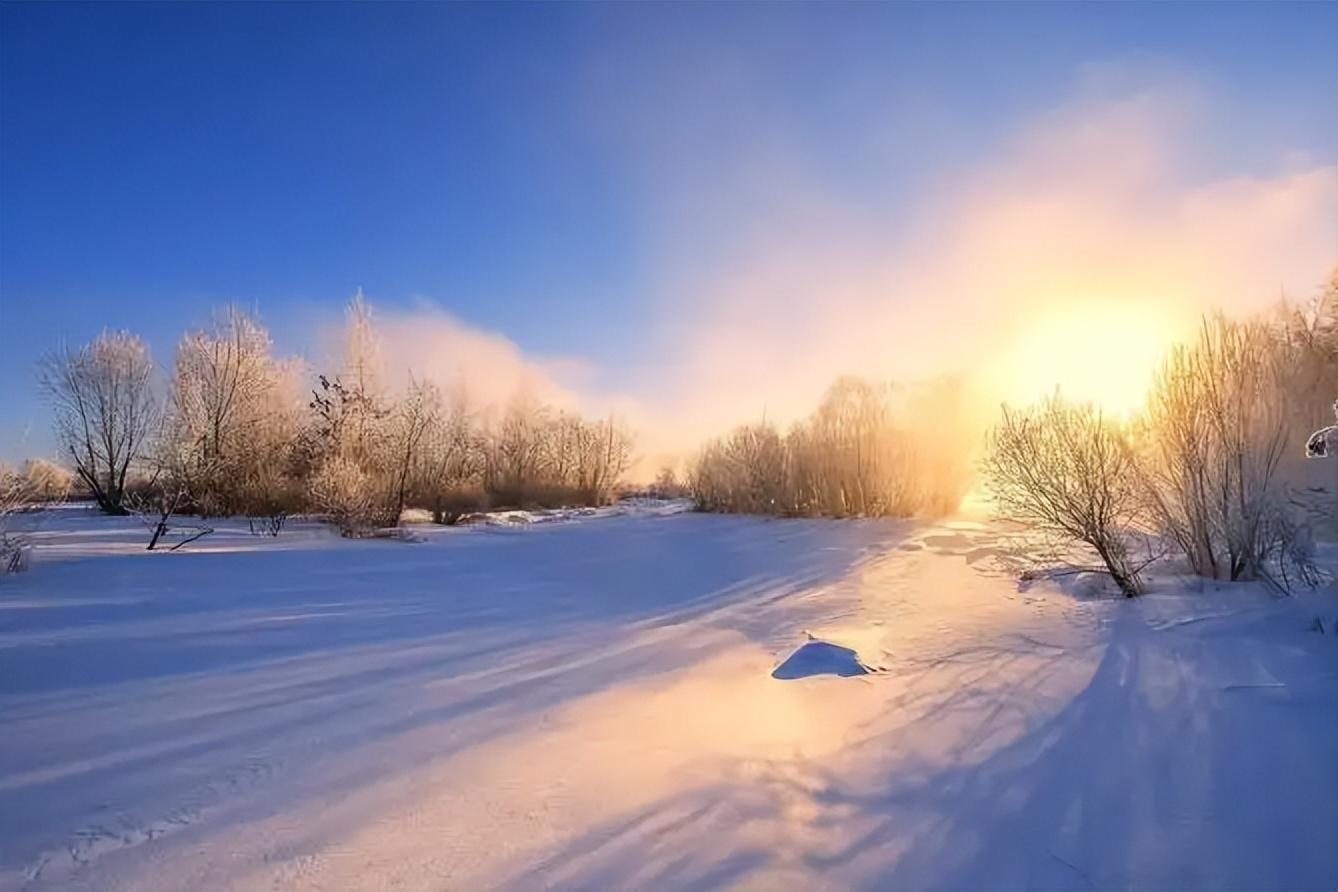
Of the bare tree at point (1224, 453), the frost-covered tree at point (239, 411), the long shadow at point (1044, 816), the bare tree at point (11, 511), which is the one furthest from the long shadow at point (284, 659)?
the frost-covered tree at point (239, 411)

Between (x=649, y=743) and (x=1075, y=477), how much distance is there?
6036 mm

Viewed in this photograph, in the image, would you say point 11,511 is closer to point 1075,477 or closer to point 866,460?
point 1075,477

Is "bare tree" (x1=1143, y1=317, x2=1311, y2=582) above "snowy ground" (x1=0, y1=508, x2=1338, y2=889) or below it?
above

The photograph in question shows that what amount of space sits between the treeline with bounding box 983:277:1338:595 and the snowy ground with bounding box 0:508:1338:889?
74 cm

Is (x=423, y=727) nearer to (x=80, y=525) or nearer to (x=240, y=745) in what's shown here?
(x=240, y=745)

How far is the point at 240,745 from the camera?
3.31m

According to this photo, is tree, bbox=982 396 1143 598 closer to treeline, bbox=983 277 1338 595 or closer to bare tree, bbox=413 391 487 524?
treeline, bbox=983 277 1338 595

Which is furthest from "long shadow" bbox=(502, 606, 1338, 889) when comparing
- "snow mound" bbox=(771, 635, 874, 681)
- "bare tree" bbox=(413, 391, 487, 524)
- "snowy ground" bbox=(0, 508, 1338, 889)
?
"bare tree" bbox=(413, 391, 487, 524)

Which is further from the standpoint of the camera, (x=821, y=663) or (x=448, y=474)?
(x=448, y=474)

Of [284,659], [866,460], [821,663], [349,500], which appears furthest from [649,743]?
[866,460]

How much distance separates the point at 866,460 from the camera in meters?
18.9

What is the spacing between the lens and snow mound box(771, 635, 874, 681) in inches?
188

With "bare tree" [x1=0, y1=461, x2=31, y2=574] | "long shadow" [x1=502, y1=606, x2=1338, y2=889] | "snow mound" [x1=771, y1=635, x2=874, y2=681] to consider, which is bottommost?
"long shadow" [x1=502, y1=606, x2=1338, y2=889]

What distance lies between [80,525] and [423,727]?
536 inches
